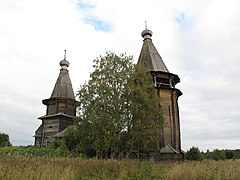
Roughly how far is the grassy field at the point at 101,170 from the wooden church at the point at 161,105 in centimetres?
1358

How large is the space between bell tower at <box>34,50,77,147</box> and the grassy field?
21.9 m

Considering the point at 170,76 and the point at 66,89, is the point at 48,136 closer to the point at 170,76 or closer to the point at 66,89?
the point at 66,89

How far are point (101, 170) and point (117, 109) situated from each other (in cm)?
997

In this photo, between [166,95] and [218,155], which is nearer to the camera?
[166,95]

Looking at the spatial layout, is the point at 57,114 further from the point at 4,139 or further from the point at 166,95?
the point at 4,139

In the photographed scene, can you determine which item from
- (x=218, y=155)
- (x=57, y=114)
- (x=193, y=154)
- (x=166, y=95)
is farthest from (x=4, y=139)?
(x=218, y=155)

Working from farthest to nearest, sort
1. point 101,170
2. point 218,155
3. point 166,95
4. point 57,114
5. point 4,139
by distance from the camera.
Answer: point 4,139, point 218,155, point 57,114, point 166,95, point 101,170

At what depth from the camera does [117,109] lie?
21.1 metres

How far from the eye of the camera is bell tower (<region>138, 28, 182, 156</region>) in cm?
2589

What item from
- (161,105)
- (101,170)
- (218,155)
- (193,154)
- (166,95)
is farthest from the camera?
(218,155)

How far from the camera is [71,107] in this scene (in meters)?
36.6

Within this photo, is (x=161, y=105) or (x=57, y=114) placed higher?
(x=161, y=105)

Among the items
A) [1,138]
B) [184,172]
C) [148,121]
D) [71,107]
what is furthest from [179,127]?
[1,138]

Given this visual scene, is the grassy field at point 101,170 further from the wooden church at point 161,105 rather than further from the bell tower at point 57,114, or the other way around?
the bell tower at point 57,114
